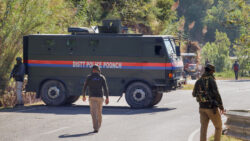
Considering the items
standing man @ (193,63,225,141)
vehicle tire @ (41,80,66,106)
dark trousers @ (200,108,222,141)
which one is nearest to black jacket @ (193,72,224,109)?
standing man @ (193,63,225,141)

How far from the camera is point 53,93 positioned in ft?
71.4

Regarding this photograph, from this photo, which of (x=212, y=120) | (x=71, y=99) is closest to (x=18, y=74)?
(x=71, y=99)

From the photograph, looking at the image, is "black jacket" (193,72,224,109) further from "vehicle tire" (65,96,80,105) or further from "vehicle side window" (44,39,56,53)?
"vehicle tire" (65,96,80,105)

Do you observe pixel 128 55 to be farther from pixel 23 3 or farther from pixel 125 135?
pixel 125 135

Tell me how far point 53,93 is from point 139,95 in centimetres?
352

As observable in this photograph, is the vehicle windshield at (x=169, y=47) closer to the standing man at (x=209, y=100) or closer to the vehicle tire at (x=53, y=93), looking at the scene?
Answer: the vehicle tire at (x=53, y=93)

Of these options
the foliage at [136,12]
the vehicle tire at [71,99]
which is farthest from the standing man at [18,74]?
the foliage at [136,12]

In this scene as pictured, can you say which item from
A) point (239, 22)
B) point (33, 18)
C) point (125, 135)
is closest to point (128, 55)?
point (33, 18)

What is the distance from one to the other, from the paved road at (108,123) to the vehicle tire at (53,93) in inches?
21.9

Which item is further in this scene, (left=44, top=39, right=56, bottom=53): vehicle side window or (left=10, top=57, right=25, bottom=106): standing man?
(left=44, top=39, right=56, bottom=53): vehicle side window

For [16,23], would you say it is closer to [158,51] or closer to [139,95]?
[139,95]

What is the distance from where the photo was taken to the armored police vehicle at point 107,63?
20.8 m

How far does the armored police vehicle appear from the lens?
818 inches

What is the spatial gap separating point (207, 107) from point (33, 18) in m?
13.6
